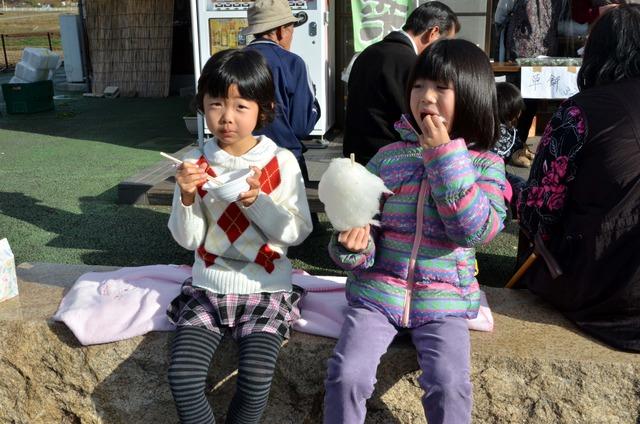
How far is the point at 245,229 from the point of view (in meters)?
2.29

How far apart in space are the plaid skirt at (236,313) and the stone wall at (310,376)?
4.3 inches

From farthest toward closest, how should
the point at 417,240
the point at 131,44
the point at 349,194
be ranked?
1. the point at 131,44
2. the point at 417,240
3. the point at 349,194

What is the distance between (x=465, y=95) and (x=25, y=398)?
6.55 ft

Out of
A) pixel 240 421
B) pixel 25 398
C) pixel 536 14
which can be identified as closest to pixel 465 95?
pixel 240 421

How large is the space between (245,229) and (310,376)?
0.58m

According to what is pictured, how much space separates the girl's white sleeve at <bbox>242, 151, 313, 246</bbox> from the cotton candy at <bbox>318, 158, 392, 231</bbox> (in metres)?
0.35

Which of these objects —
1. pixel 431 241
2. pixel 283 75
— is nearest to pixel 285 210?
pixel 431 241

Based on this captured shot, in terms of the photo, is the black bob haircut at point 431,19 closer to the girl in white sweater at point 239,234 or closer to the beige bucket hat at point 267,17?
the beige bucket hat at point 267,17

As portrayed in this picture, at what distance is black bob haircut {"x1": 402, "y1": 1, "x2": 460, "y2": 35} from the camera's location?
3.64 m

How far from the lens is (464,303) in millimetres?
2121

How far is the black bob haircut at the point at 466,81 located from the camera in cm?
201

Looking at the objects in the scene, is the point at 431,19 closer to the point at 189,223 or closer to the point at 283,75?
the point at 283,75

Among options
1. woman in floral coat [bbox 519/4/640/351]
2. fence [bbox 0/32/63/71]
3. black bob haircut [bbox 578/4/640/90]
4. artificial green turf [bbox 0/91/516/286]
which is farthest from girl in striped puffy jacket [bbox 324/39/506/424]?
fence [bbox 0/32/63/71]

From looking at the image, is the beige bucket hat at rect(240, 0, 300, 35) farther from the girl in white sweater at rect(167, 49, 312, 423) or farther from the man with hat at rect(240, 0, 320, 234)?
the girl in white sweater at rect(167, 49, 312, 423)
